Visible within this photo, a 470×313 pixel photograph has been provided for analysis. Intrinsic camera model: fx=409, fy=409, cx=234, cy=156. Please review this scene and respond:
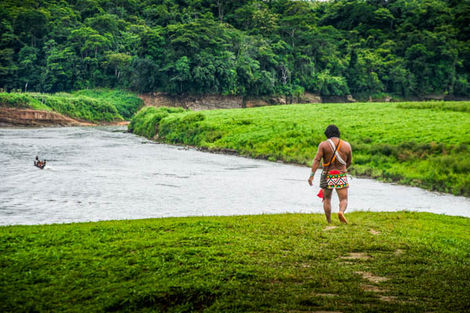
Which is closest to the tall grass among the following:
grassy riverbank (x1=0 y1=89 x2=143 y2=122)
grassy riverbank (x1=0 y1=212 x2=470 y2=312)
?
grassy riverbank (x1=0 y1=89 x2=143 y2=122)

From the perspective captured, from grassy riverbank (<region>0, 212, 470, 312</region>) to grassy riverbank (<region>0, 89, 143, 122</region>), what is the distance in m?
66.4

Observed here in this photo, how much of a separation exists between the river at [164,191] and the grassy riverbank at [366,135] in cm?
200

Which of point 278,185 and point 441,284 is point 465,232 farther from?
point 278,185

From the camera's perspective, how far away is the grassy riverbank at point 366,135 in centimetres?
2548

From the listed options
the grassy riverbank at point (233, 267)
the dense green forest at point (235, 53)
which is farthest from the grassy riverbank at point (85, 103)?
the grassy riverbank at point (233, 267)

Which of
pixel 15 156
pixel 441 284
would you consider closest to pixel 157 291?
pixel 441 284

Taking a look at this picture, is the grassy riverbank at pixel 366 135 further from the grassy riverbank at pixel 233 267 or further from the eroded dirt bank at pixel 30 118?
the eroded dirt bank at pixel 30 118

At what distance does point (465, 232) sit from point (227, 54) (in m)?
82.4

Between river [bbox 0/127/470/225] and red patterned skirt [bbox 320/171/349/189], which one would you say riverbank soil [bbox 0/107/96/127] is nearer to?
river [bbox 0/127/470/225]

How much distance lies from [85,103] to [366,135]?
63.6 meters

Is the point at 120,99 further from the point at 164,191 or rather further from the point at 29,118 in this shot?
the point at 164,191

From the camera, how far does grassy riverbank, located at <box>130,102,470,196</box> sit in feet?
83.6

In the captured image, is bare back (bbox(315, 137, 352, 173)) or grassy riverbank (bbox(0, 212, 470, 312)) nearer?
grassy riverbank (bbox(0, 212, 470, 312))

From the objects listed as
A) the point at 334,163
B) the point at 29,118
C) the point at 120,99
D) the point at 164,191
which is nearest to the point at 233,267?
the point at 334,163
